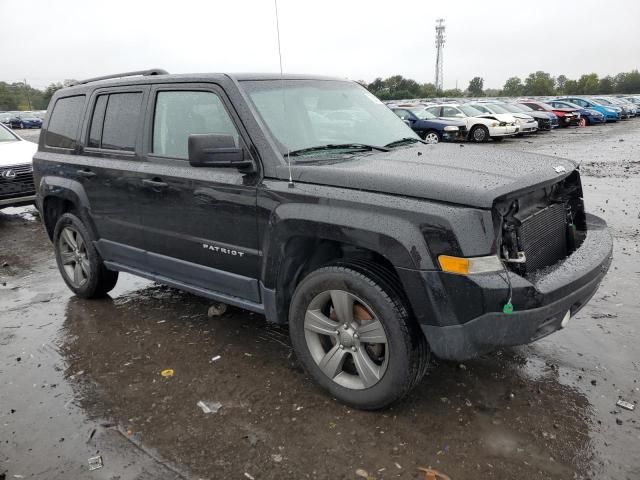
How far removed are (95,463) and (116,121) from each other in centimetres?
271

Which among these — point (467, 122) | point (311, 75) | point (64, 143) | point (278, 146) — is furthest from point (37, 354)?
point (467, 122)

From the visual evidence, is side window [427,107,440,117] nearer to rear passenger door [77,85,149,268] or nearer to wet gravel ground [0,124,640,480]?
wet gravel ground [0,124,640,480]

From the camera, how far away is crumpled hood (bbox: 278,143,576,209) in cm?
264

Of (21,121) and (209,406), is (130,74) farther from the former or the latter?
(21,121)

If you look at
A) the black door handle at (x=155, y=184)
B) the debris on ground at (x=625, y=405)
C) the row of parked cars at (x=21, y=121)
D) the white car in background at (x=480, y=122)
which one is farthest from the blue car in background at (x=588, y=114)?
the row of parked cars at (x=21, y=121)

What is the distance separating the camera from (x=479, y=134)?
810 inches

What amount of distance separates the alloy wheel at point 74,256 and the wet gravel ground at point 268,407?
0.40m

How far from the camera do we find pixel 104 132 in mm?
4422

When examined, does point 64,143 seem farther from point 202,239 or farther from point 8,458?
point 8,458

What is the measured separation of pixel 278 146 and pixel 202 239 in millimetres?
898

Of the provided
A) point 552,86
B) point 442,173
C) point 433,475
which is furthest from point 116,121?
point 552,86

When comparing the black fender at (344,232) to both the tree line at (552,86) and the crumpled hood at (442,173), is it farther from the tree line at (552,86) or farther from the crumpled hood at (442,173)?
the tree line at (552,86)

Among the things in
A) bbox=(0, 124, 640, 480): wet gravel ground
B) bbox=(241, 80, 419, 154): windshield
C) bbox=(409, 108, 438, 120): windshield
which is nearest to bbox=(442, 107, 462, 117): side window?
bbox=(409, 108, 438, 120): windshield

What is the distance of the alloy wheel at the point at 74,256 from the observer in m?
4.99
